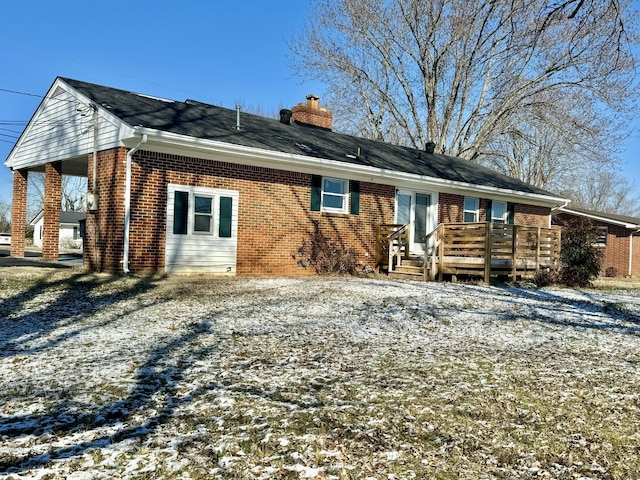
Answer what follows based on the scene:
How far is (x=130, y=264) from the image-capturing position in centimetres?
1121

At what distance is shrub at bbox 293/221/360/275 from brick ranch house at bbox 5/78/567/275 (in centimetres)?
17

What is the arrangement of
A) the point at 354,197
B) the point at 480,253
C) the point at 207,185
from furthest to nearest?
the point at 354,197 < the point at 480,253 < the point at 207,185

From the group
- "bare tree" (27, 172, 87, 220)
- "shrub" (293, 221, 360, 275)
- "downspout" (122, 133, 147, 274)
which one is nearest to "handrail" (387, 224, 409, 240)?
"shrub" (293, 221, 360, 275)

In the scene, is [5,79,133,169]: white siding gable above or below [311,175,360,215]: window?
above

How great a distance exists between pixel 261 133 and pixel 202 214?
334 cm

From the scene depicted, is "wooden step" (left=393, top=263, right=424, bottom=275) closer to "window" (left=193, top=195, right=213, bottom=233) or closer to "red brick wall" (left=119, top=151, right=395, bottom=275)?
"red brick wall" (left=119, top=151, right=395, bottom=275)

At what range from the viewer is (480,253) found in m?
13.2

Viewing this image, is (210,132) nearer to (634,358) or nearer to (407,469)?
(634,358)

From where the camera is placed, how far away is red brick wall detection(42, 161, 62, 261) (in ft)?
48.4

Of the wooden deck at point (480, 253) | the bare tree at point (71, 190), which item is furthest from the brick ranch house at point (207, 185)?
the bare tree at point (71, 190)

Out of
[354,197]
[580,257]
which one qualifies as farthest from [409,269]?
[580,257]

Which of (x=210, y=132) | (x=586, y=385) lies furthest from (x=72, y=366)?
(x=210, y=132)

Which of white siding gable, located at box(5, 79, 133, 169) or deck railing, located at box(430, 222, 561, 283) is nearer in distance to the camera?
white siding gable, located at box(5, 79, 133, 169)

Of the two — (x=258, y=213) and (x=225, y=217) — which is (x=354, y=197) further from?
(x=225, y=217)
